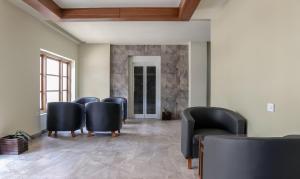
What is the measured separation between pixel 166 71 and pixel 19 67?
19.4 feet

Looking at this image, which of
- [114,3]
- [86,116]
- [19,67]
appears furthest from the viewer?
[86,116]

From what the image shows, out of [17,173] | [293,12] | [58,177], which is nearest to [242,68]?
[293,12]

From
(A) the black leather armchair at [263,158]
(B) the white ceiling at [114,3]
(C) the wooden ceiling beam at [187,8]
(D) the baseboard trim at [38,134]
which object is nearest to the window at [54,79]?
(D) the baseboard trim at [38,134]

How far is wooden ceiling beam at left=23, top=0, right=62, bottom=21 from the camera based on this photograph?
16.2 ft

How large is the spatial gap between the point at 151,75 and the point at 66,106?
4742 mm

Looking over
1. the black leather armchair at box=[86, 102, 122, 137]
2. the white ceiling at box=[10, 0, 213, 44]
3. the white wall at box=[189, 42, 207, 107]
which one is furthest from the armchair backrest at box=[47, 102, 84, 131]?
the white wall at box=[189, 42, 207, 107]

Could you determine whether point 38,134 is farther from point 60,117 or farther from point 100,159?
point 100,159

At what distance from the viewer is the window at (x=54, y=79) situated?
737 centimetres

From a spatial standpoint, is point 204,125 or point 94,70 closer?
point 204,125

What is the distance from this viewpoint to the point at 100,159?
179 inches

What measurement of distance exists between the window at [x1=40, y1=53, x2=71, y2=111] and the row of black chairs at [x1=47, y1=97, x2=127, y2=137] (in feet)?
3.45

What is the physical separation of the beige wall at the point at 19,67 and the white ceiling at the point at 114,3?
97 centimetres

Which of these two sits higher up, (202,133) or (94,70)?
(94,70)

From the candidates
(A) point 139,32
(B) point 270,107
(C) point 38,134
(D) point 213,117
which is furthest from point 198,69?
(B) point 270,107
